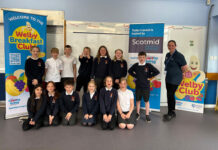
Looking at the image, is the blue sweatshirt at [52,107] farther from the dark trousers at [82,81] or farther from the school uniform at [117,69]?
the school uniform at [117,69]

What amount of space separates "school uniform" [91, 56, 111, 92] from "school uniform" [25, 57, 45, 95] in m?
1.01

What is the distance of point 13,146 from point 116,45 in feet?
9.27

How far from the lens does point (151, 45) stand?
3.72 metres

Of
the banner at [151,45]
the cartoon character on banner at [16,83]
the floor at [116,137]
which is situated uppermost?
the banner at [151,45]

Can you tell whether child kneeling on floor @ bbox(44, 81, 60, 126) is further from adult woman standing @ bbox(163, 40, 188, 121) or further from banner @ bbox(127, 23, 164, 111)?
adult woman standing @ bbox(163, 40, 188, 121)

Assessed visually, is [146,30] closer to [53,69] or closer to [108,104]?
[108,104]

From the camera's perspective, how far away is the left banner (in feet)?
10.3

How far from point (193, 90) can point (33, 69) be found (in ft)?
11.4

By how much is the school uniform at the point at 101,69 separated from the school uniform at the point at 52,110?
93 centimetres

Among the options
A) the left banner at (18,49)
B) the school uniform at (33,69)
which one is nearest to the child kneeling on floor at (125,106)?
the school uniform at (33,69)

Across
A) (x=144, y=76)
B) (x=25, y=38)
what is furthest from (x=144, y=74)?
(x=25, y=38)

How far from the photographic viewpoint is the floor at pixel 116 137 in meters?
2.30

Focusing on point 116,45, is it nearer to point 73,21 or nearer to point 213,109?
point 73,21

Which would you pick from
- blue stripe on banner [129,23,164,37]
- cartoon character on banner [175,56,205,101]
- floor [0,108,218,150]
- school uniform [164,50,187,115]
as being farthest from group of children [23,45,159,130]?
cartoon character on banner [175,56,205,101]
